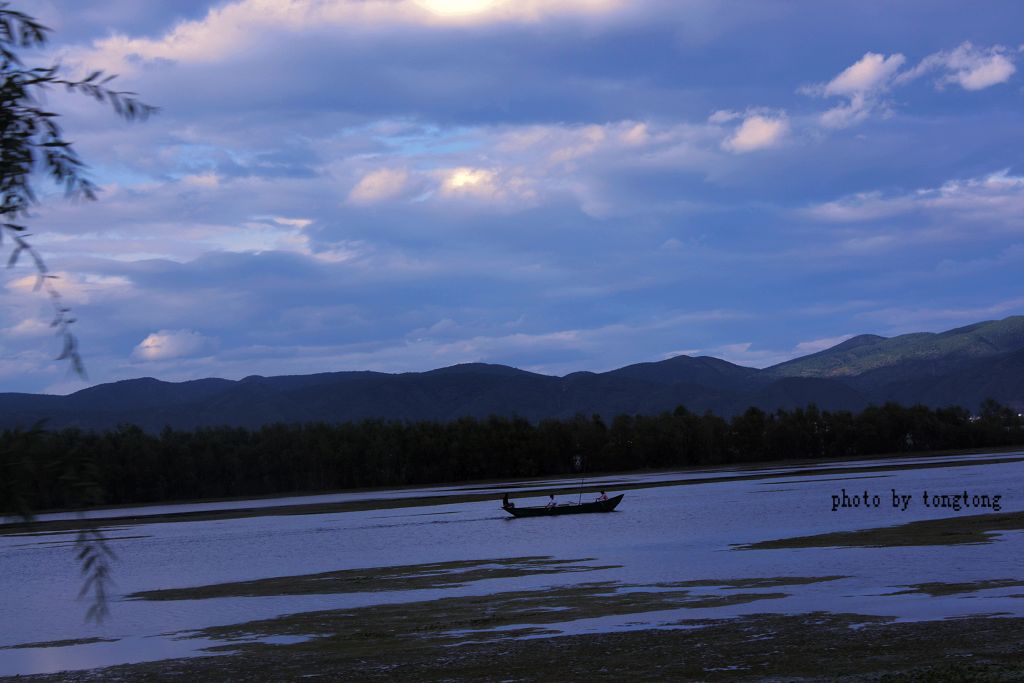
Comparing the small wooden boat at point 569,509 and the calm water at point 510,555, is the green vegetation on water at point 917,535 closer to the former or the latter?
the calm water at point 510,555

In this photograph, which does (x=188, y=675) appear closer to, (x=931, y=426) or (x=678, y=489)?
(x=678, y=489)

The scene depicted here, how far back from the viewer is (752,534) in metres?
55.5

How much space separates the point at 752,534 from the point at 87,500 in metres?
52.1

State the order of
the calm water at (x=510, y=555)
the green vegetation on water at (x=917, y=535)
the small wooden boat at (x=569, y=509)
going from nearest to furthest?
1. the calm water at (x=510, y=555)
2. the green vegetation on water at (x=917, y=535)
3. the small wooden boat at (x=569, y=509)

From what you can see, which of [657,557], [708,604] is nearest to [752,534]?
[657,557]

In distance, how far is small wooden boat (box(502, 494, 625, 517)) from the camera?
84.6 metres

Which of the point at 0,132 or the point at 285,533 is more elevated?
the point at 0,132

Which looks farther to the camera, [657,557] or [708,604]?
[657,557]

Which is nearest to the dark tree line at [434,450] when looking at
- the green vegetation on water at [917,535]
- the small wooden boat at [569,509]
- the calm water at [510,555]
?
the calm water at [510,555]

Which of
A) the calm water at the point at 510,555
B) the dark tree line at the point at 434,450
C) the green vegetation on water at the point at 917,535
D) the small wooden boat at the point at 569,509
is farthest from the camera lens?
the dark tree line at the point at 434,450

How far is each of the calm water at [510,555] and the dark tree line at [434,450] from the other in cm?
6542

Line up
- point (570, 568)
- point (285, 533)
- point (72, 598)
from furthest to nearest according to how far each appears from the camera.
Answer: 1. point (285, 533)
2. point (72, 598)
3. point (570, 568)

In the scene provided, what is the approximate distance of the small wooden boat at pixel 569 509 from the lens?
278 feet

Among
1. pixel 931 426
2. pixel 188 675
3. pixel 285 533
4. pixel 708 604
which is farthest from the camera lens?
pixel 931 426
